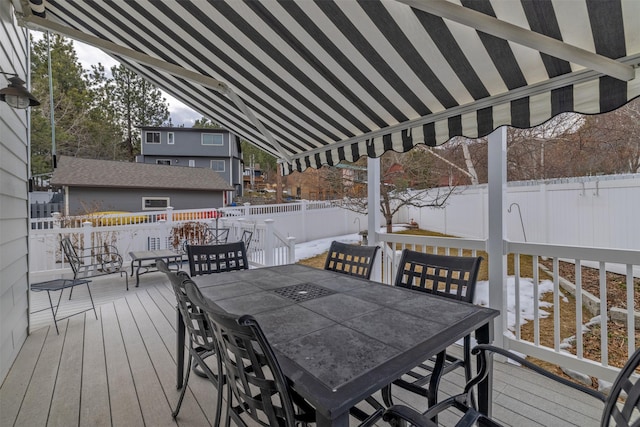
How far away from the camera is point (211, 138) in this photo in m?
23.5

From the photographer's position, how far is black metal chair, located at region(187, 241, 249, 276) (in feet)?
10.9

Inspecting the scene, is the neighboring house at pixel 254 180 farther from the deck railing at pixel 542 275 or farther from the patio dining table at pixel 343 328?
the patio dining table at pixel 343 328

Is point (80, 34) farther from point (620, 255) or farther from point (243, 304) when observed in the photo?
point (620, 255)

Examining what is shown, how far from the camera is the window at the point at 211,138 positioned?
23.4 meters

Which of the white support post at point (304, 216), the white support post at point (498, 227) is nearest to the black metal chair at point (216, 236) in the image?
the white support post at point (304, 216)

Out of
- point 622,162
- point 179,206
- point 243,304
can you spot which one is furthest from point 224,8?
point 179,206

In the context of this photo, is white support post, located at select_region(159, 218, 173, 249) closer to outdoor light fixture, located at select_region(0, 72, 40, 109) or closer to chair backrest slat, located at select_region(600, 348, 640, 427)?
outdoor light fixture, located at select_region(0, 72, 40, 109)

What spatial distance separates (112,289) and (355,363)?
609cm

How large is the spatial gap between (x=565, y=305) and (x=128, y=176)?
59.5ft

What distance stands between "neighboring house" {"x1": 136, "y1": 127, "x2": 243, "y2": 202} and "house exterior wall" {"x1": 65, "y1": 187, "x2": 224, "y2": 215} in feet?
14.5

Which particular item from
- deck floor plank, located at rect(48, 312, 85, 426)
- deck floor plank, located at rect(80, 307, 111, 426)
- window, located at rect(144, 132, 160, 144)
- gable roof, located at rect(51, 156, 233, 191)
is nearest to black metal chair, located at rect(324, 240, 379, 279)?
deck floor plank, located at rect(80, 307, 111, 426)

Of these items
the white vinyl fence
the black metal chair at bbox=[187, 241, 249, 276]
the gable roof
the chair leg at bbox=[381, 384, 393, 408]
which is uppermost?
the gable roof

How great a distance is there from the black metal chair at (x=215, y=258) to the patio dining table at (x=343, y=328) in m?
0.66

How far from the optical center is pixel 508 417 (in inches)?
83.8
